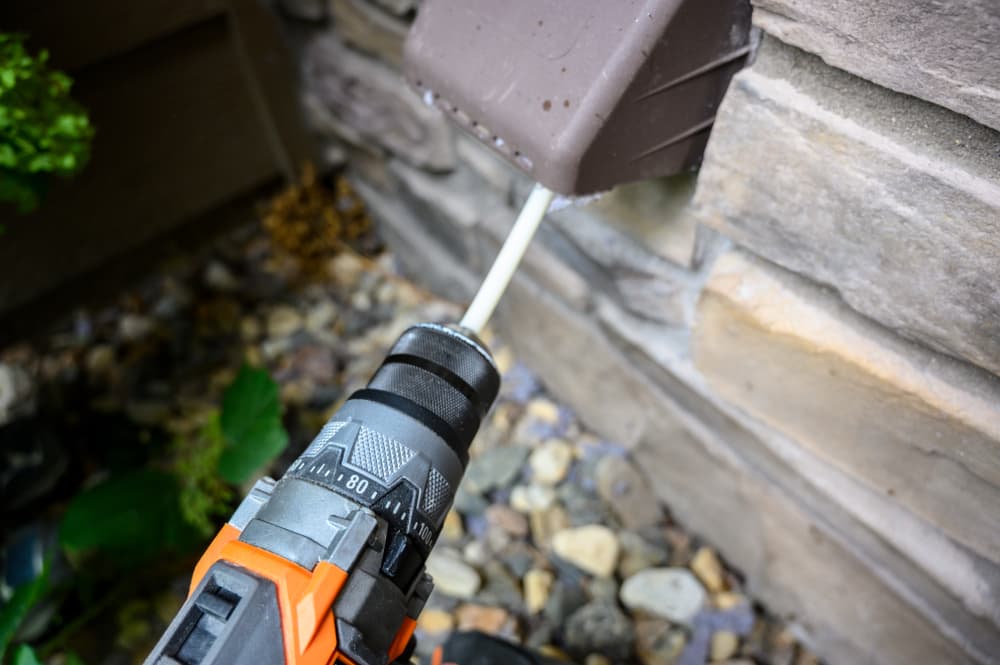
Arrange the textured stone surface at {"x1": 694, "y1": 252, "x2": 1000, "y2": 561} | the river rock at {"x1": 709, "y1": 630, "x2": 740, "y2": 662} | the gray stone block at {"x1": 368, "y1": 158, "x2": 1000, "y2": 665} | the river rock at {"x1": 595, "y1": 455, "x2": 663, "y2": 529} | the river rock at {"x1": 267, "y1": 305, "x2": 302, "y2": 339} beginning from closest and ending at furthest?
the textured stone surface at {"x1": 694, "y1": 252, "x2": 1000, "y2": 561} < the gray stone block at {"x1": 368, "y1": 158, "x2": 1000, "y2": 665} < the river rock at {"x1": 709, "y1": 630, "x2": 740, "y2": 662} < the river rock at {"x1": 595, "y1": 455, "x2": 663, "y2": 529} < the river rock at {"x1": 267, "y1": 305, "x2": 302, "y2": 339}

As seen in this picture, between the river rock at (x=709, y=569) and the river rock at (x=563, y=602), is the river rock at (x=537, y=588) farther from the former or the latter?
the river rock at (x=709, y=569)

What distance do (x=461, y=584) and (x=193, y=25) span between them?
876 mm

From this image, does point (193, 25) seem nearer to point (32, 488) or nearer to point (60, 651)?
point (32, 488)

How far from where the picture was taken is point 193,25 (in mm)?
1121

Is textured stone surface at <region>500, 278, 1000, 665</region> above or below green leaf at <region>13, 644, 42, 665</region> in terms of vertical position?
above

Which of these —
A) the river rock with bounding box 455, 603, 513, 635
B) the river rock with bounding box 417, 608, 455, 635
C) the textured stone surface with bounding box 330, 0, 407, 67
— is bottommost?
the river rock with bounding box 417, 608, 455, 635

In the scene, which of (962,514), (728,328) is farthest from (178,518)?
(962,514)

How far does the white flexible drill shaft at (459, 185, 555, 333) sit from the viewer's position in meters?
0.59

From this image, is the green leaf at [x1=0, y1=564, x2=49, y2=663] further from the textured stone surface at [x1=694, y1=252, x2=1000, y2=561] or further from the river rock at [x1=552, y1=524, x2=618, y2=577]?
the textured stone surface at [x1=694, y1=252, x2=1000, y2=561]

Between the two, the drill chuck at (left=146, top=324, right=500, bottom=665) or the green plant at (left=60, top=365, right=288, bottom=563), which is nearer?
the drill chuck at (left=146, top=324, right=500, bottom=665)

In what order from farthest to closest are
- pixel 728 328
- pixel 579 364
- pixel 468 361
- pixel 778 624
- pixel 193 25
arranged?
pixel 193 25 < pixel 579 364 < pixel 778 624 < pixel 728 328 < pixel 468 361

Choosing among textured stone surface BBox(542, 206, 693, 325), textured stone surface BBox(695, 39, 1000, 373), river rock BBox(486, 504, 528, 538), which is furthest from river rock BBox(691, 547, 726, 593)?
textured stone surface BBox(695, 39, 1000, 373)

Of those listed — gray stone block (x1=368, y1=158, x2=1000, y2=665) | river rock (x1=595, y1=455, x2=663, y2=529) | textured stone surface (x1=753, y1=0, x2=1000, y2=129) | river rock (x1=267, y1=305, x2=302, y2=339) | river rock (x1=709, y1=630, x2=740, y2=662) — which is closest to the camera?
textured stone surface (x1=753, y1=0, x2=1000, y2=129)

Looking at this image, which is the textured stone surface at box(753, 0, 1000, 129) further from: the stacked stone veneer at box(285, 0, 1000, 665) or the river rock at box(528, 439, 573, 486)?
the river rock at box(528, 439, 573, 486)
